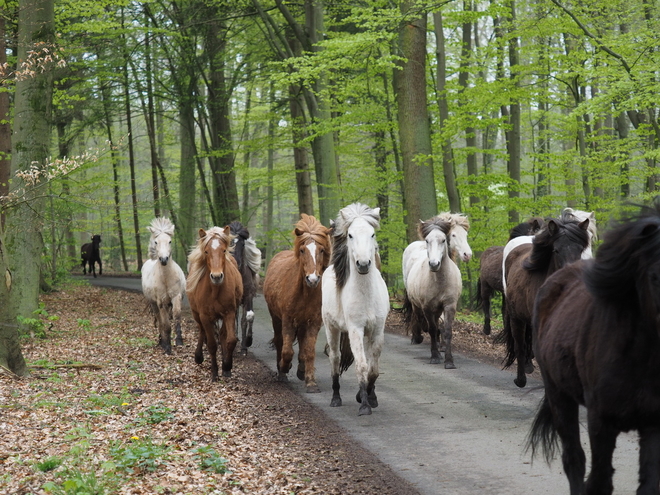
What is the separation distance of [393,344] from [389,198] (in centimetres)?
1302

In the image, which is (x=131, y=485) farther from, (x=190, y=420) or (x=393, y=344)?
(x=393, y=344)

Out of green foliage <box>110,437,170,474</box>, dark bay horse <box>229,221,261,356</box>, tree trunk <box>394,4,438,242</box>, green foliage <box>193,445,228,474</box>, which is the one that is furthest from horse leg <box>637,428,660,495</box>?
tree trunk <box>394,4,438,242</box>

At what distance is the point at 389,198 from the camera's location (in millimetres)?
26062

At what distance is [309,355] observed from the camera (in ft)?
31.6

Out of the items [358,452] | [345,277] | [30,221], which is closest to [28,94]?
[30,221]

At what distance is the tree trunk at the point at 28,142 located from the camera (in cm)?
1186

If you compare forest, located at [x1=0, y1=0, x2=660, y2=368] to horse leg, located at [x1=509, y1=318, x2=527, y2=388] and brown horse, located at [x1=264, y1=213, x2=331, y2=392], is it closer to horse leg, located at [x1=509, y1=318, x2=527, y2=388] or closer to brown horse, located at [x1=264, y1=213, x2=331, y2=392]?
horse leg, located at [x1=509, y1=318, x2=527, y2=388]

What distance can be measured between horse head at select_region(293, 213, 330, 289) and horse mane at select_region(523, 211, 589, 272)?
2.90m

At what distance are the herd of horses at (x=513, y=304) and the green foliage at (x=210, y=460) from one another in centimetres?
240

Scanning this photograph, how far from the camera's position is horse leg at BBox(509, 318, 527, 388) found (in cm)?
934

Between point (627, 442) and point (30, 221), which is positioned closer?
point (627, 442)


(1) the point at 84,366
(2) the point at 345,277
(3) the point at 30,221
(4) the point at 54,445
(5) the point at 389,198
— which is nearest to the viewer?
(4) the point at 54,445

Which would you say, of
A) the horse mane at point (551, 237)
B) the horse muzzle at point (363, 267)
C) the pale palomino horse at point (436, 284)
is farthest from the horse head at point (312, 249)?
the horse mane at point (551, 237)

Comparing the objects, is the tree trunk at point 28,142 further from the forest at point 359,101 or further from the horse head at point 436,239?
the horse head at point 436,239
